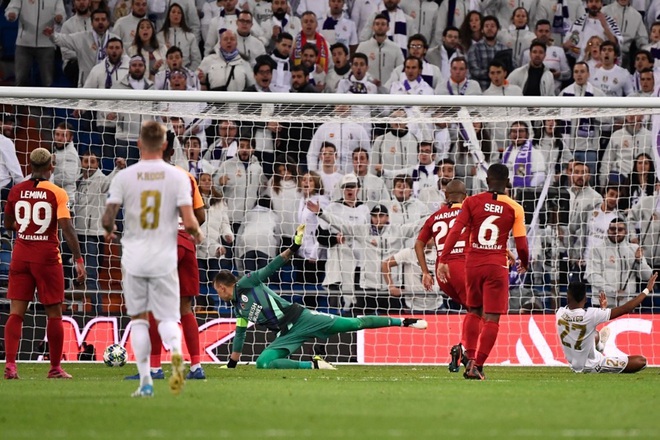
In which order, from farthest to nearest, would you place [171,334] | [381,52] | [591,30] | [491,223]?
[591,30] → [381,52] → [491,223] → [171,334]

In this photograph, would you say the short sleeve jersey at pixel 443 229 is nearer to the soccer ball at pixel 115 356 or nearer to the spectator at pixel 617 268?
the spectator at pixel 617 268

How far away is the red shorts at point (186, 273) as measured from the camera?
37.3 ft

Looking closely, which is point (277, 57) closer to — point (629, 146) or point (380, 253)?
point (380, 253)

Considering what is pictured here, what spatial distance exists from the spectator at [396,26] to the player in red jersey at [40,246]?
902 centimetres

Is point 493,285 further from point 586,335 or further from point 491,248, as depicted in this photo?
point 586,335

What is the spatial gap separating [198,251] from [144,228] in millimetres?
8025

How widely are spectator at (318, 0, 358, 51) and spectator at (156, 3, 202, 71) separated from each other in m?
2.20

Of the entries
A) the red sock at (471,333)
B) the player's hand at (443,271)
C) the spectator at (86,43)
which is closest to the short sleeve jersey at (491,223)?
the player's hand at (443,271)

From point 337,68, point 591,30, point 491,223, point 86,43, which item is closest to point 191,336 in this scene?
point 491,223

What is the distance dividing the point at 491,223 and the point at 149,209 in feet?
13.8

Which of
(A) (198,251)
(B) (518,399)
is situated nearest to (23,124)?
(A) (198,251)

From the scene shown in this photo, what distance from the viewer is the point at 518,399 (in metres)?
8.79

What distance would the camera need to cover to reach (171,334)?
28.0 feet

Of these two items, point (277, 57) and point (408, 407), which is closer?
point (408, 407)
